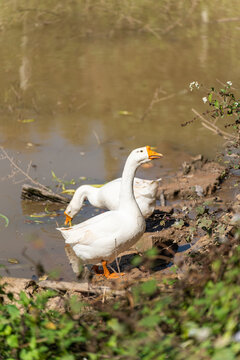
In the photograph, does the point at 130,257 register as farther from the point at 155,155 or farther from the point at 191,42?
the point at 191,42

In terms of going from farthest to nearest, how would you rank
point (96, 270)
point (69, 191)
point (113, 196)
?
point (69, 191) < point (113, 196) < point (96, 270)

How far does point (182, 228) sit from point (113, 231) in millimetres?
1184

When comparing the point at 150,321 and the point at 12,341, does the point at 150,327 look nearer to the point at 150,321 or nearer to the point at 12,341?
the point at 150,321

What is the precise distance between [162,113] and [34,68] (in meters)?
3.32

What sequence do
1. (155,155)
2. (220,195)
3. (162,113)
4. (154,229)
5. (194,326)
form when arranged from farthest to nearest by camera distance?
(162,113) → (220,195) → (154,229) → (155,155) → (194,326)

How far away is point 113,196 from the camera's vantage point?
6.08 m

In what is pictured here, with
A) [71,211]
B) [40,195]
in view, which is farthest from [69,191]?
[71,211]

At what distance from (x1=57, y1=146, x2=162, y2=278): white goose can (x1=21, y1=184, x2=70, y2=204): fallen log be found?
1607mm

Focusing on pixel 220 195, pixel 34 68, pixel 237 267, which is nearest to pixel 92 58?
pixel 34 68

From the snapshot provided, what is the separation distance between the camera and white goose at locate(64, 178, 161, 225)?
5977 millimetres

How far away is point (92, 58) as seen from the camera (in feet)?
41.6

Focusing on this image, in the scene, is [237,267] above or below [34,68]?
above

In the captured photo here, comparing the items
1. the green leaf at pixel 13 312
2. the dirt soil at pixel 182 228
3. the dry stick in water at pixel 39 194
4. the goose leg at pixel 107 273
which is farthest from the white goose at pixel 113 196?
the green leaf at pixel 13 312

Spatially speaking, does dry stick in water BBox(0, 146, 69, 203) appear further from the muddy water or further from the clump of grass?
the clump of grass
